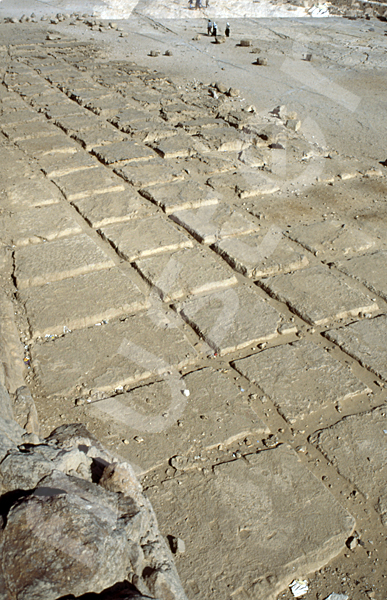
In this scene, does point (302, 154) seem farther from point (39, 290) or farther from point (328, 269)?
point (39, 290)

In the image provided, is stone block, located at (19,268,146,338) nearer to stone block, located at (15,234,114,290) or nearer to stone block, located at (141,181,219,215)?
stone block, located at (15,234,114,290)

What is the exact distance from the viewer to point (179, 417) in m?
→ 2.64

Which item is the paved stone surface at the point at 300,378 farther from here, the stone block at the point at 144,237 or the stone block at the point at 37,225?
the stone block at the point at 37,225

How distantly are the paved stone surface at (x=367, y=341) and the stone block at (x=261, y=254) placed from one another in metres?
0.76

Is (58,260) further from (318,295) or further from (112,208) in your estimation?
(318,295)

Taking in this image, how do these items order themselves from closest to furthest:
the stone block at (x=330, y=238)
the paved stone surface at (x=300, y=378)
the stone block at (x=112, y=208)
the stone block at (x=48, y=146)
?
the paved stone surface at (x=300, y=378) < the stone block at (x=330, y=238) < the stone block at (x=112, y=208) < the stone block at (x=48, y=146)

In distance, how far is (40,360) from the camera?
2.94 m

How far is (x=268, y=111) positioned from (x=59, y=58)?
15.1 ft

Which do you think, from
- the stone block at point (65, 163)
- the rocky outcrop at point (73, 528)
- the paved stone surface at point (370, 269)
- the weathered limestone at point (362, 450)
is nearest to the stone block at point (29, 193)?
the stone block at point (65, 163)

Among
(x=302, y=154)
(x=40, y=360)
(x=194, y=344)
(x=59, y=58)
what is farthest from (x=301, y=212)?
(x=59, y=58)

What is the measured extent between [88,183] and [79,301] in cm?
187

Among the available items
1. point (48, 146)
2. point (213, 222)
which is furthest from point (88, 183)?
point (213, 222)

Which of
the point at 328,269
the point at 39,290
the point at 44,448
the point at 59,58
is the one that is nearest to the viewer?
the point at 44,448

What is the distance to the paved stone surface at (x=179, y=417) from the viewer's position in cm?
249
